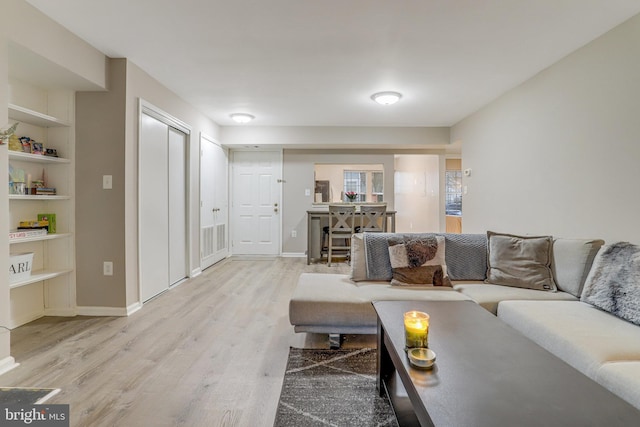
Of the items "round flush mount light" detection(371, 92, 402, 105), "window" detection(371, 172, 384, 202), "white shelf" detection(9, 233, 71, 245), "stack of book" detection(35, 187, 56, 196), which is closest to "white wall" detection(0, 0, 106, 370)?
"white shelf" detection(9, 233, 71, 245)

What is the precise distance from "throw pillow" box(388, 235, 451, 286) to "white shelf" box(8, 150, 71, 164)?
2912 millimetres

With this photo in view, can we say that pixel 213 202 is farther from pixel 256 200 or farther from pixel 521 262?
pixel 521 262

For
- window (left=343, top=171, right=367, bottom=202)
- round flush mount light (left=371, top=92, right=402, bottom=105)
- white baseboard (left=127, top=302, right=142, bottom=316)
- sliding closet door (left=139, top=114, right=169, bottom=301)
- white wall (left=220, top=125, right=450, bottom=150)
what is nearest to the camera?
white baseboard (left=127, top=302, right=142, bottom=316)

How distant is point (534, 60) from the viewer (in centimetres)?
278

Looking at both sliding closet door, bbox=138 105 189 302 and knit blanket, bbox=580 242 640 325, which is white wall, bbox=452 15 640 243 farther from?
sliding closet door, bbox=138 105 189 302

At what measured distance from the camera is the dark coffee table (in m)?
0.86

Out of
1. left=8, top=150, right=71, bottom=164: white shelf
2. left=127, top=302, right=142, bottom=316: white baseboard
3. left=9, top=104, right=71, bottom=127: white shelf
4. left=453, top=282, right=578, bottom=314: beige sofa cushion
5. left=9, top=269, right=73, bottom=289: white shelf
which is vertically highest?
left=9, top=104, right=71, bottom=127: white shelf

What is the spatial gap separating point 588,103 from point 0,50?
411cm

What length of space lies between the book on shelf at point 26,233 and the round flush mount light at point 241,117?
273 centimetres

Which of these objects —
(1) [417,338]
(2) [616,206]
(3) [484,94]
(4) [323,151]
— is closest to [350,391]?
(1) [417,338]

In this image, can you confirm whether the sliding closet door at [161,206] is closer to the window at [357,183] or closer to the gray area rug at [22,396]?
the gray area rug at [22,396]

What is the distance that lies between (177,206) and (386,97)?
2.86 meters

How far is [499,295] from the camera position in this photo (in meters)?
2.21

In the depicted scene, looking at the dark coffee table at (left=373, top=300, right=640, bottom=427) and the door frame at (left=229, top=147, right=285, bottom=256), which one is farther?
the door frame at (left=229, top=147, right=285, bottom=256)
